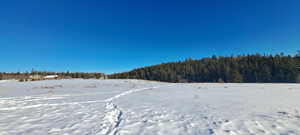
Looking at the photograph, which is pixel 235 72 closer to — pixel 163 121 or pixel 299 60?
pixel 299 60

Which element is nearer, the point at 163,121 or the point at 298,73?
the point at 163,121

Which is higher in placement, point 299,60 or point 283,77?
point 299,60

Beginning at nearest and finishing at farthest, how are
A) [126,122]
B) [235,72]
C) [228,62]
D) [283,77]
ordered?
[126,122] → [283,77] → [235,72] → [228,62]

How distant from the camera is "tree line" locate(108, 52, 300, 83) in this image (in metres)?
46.3

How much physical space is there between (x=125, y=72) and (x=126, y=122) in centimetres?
8097

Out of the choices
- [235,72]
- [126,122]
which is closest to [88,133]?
[126,122]

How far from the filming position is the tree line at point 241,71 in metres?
46.3

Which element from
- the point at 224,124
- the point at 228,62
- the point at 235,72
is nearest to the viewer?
the point at 224,124

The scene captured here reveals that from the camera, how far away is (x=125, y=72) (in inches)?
3300

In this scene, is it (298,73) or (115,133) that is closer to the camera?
(115,133)

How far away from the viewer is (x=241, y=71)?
178ft

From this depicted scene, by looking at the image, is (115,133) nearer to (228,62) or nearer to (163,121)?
(163,121)

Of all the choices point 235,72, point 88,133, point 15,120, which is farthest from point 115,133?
point 235,72

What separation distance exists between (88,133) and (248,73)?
205 feet
